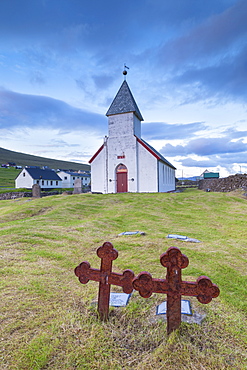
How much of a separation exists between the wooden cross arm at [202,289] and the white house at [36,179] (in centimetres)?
5972

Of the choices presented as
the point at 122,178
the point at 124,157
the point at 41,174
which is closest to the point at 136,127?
the point at 124,157

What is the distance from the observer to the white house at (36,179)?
58.9 meters

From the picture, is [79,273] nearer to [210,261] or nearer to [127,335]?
[127,335]

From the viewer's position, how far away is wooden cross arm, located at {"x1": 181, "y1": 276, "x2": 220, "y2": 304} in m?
2.84

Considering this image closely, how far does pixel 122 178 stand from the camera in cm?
2575

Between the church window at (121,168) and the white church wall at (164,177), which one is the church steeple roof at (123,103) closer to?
the church window at (121,168)

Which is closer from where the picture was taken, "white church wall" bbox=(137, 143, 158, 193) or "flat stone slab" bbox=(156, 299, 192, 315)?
"flat stone slab" bbox=(156, 299, 192, 315)

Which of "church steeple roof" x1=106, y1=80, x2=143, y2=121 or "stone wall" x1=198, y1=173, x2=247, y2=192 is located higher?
"church steeple roof" x1=106, y1=80, x2=143, y2=121

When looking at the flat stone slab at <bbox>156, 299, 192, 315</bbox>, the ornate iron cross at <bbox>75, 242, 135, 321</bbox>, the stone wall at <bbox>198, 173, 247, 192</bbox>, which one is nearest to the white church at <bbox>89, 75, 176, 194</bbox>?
the stone wall at <bbox>198, 173, 247, 192</bbox>

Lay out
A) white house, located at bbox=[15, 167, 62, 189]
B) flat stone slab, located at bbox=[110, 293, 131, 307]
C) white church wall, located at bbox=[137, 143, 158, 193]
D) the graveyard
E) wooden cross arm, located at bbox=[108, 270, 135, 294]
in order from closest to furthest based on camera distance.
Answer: the graveyard → wooden cross arm, located at bbox=[108, 270, 135, 294] → flat stone slab, located at bbox=[110, 293, 131, 307] → white church wall, located at bbox=[137, 143, 158, 193] → white house, located at bbox=[15, 167, 62, 189]

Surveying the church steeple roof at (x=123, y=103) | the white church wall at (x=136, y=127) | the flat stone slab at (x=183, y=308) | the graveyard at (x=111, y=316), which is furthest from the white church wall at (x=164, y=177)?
the flat stone slab at (x=183, y=308)

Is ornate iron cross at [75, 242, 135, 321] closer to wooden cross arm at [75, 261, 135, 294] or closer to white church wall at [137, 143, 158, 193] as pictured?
wooden cross arm at [75, 261, 135, 294]

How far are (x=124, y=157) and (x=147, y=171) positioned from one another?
3016mm

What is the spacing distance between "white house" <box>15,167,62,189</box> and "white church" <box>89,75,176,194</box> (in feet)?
122
